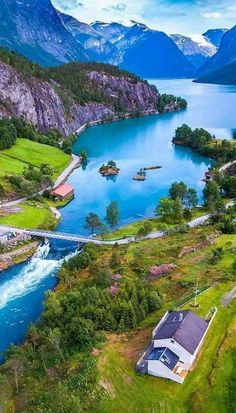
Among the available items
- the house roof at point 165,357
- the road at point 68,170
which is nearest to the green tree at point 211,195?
the road at point 68,170

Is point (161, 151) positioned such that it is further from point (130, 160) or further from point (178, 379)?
point (178, 379)

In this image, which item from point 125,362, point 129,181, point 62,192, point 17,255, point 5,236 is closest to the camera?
point 125,362

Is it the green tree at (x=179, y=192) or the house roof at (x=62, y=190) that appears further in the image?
the house roof at (x=62, y=190)

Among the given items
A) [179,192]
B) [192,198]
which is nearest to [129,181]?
[179,192]

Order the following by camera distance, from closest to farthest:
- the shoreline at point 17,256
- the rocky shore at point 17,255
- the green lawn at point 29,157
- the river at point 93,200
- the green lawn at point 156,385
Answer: the green lawn at point 156,385 → the river at point 93,200 → the shoreline at point 17,256 → the rocky shore at point 17,255 → the green lawn at point 29,157

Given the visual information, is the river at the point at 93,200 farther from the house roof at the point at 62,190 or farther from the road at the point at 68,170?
the house roof at the point at 62,190

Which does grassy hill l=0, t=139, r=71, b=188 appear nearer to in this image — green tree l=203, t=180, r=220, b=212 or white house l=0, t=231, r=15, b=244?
white house l=0, t=231, r=15, b=244

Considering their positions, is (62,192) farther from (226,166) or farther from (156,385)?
(156,385)
